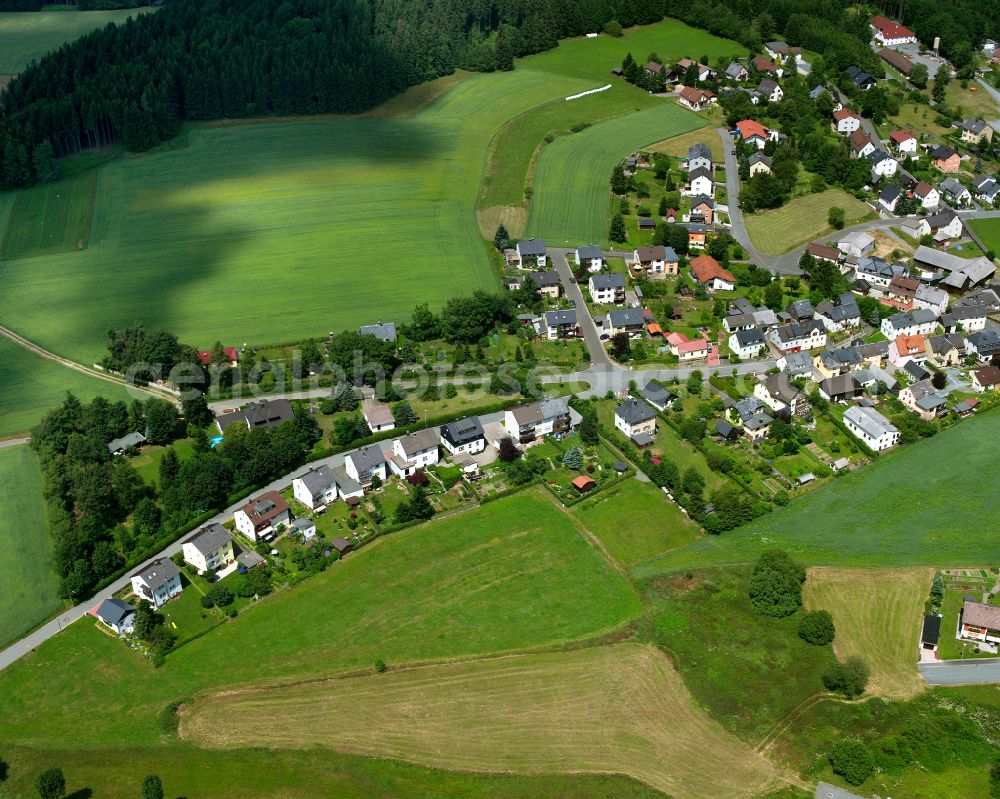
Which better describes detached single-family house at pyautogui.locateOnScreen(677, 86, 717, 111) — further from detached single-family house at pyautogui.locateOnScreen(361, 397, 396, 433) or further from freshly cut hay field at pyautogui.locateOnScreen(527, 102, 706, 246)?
detached single-family house at pyautogui.locateOnScreen(361, 397, 396, 433)

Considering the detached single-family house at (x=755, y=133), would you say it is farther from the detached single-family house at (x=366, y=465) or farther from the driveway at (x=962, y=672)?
the driveway at (x=962, y=672)

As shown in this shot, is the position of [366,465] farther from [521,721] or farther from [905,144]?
[905,144]

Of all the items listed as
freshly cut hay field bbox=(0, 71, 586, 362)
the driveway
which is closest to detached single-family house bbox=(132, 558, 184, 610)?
freshly cut hay field bbox=(0, 71, 586, 362)

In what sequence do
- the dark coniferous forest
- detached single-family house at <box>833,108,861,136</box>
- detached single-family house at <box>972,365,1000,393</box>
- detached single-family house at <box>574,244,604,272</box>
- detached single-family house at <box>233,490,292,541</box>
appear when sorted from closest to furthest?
detached single-family house at <box>233,490,292,541</box>
detached single-family house at <box>972,365,1000,393</box>
detached single-family house at <box>574,244,604,272</box>
detached single-family house at <box>833,108,861,136</box>
the dark coniferous forest

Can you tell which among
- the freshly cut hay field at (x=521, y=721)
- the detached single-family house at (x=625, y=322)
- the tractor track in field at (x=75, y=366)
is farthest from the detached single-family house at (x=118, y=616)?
the detached single-family house at (x=625, y=322)

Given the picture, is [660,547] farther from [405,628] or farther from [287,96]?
→ [287,96]

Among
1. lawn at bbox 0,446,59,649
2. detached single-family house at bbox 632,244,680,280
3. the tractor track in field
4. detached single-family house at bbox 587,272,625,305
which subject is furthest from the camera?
detached single-family house at bbox 632,244,680,280
